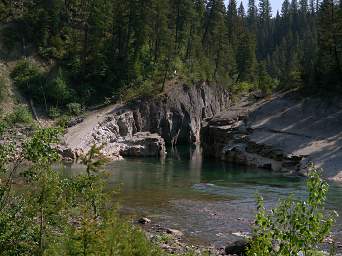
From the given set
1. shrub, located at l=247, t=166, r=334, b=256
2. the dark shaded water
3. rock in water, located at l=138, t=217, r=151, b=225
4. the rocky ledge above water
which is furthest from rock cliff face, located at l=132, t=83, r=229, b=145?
shrub, located at l=247, t=166, r=334, b=256

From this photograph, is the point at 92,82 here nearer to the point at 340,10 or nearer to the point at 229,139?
the point at 229,139

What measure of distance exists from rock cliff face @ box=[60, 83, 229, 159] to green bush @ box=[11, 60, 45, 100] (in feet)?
26.9

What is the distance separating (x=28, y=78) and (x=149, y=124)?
47.4ft

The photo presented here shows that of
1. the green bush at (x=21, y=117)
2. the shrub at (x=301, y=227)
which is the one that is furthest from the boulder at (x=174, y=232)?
the green bush at (x=21, y=117)

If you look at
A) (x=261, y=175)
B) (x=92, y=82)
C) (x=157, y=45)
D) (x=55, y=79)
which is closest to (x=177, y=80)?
(x=157, y=45)

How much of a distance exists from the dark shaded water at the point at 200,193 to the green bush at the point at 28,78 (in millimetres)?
17656

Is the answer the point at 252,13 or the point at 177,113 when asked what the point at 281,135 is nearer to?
the point at 177,113

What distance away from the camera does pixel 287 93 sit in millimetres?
55000

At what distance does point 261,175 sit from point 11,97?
29.8 m

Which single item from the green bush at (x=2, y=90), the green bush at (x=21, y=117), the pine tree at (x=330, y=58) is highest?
the pine tree at (x=330, y=58)

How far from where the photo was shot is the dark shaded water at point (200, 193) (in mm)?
23734

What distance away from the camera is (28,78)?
59938mm

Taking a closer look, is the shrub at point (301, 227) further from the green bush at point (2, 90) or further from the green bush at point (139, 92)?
the green bush at point (139, 92)

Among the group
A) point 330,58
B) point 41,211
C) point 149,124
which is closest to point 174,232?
point 41,211
